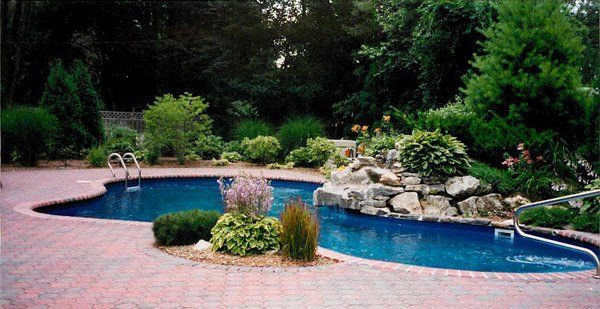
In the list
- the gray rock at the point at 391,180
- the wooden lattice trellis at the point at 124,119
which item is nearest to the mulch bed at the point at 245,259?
the gray rock at the point at 391,180

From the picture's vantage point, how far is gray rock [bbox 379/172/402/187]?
978cm

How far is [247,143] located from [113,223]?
30.9 ft

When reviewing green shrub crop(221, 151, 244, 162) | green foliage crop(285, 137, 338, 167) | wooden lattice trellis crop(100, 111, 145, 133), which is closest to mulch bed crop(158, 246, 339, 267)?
green foliage crop(285, 137, 338, 167)

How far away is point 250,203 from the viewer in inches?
230

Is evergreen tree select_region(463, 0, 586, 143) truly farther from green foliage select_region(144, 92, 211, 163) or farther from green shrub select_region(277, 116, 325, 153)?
green foliage select_region(144, 92, 211, 163)

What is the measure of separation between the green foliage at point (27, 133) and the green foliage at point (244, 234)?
9.96m

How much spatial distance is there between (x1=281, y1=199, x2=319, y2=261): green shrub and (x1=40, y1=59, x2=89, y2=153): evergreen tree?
11814 millimetres

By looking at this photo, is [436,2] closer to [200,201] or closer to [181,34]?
[181,34]

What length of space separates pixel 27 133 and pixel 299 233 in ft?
36.3

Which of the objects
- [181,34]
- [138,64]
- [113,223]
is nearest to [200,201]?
[113,223]

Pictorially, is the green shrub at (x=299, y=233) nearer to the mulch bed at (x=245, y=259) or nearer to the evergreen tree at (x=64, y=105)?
the mulch bed at (x=245, y=259)

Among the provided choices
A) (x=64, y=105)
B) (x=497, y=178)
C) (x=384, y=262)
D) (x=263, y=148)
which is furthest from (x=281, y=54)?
(x=384, y=262)

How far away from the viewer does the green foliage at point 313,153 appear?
51.2 ft

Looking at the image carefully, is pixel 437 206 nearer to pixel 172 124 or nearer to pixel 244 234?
pixel 244 234
